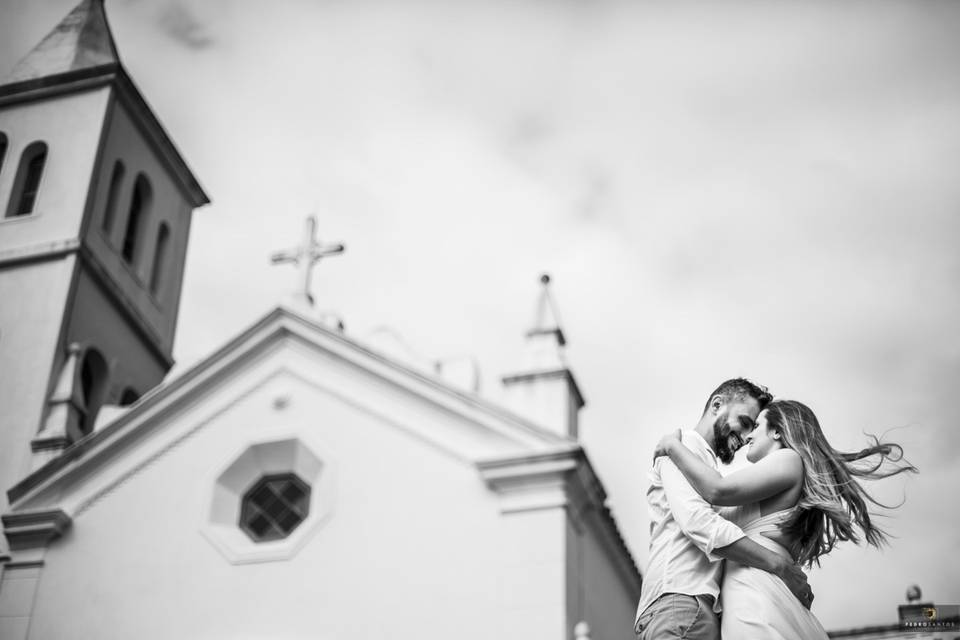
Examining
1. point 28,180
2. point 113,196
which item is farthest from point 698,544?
point 28,180

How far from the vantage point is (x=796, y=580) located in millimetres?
4336

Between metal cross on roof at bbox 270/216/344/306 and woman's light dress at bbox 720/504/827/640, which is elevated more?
metal cross on roof at bbox 270/216/344/306

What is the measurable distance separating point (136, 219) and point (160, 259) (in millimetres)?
908

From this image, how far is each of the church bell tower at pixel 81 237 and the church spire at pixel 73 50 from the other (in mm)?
31

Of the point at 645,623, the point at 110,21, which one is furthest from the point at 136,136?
the point at 645,623

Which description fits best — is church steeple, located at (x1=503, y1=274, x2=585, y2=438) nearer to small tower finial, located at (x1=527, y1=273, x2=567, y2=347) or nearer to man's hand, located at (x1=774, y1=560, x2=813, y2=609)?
small tower finial, located at (x1=527, y1=273, x2=567, y2=347)

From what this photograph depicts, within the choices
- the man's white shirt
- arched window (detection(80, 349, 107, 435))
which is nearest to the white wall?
arched window (detection(80, 349, 107, 435))

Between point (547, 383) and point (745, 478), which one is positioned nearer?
point (745, 478)

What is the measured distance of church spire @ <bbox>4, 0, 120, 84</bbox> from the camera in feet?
74.5

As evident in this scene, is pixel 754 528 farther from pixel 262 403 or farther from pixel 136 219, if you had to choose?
pixel 136 219

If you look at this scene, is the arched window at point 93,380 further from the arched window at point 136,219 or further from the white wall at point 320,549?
the white wall at point 320,549

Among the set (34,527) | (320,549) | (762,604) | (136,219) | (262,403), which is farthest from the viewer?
(136,219)

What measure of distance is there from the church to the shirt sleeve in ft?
28.3

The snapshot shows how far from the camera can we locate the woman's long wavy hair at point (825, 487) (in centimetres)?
432
